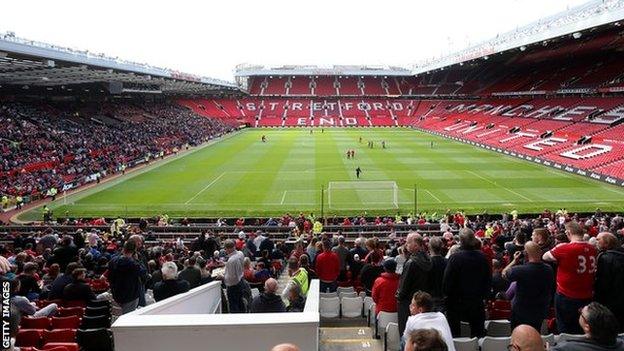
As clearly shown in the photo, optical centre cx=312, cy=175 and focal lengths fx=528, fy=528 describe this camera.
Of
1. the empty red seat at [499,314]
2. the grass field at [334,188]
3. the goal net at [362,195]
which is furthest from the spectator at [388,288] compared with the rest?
the goal net at [362,195]

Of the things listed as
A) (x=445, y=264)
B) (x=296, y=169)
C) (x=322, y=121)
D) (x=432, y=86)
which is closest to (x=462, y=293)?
(x=445, y=264)

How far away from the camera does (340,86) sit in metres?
113

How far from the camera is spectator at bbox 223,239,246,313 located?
330 inches

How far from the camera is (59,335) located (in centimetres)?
668

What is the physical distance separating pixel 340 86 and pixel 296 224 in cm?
9272

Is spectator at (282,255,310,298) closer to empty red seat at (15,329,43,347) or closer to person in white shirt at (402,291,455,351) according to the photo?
person in white shirt at (402,291,455,351)

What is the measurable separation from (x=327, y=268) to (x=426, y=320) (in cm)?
480

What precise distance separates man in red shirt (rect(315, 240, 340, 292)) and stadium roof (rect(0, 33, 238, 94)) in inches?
1036

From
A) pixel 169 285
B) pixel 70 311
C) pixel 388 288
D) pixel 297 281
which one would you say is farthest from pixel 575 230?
pixel 70 311

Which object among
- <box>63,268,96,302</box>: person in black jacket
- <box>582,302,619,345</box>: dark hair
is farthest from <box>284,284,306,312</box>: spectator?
<box>582,302,619,345</box>: dark hair

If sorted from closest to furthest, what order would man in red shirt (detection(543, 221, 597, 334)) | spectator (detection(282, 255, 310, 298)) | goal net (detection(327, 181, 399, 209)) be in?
man in red shirt (detection(543, 221, 597, 334)), spectator (detection(282, 255, 310, 298)), goal net (detection(327, 181, 399, 209))

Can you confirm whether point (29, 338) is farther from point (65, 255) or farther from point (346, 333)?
point (65, 255)

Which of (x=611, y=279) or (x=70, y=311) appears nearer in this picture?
(x=611, y=279)

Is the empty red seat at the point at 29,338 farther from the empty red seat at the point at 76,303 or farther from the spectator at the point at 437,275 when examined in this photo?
the spectator at the point at 437,275
